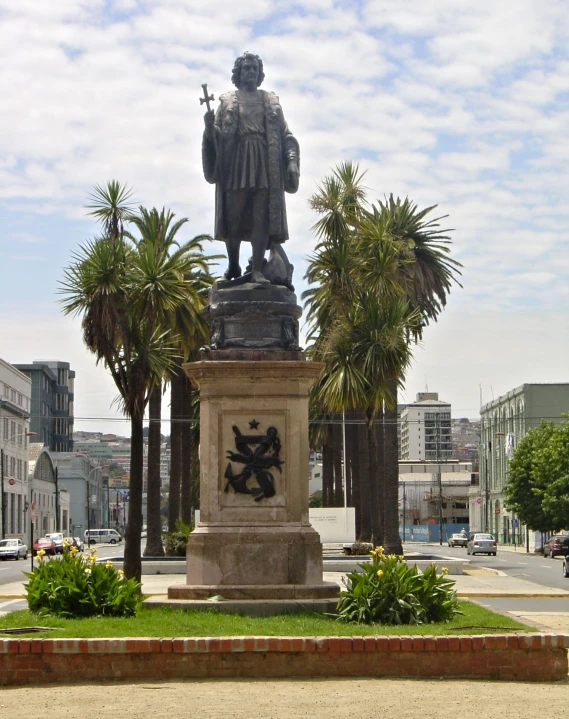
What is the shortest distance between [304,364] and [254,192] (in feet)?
8.70

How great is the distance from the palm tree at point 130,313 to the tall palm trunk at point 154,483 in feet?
36.0

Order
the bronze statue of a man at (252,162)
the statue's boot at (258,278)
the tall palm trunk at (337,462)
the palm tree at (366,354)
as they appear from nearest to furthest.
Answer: the statue's boot at (258,278)
the bronze statue of a man at (252,162)
the palm tree at (366,354)
the tall palm trunk at (337,462)

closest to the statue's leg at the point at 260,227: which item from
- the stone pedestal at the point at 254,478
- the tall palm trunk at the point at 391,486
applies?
the stone pedestal at the point at 254,478

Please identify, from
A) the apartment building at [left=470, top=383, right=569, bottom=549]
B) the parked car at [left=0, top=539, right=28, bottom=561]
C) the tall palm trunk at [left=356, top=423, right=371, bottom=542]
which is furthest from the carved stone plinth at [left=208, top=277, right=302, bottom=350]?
the apartment building at [left=470, top=383, right=569, bottom=549]

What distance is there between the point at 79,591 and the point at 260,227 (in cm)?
533

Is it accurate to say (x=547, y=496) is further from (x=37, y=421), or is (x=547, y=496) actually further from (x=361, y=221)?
(x=37, y=421)

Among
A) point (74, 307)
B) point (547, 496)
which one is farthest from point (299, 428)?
point (547, 496)

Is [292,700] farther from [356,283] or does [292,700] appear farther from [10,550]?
[10,550]

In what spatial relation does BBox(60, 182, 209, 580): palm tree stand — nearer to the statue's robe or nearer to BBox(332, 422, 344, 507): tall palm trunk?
the statue's robe

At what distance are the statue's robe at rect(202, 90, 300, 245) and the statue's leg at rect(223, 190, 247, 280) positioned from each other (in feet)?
0.32

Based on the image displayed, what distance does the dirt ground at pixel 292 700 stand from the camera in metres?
9.85

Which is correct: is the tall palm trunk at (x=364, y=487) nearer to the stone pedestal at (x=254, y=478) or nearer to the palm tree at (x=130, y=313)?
the palm tree at (x=130, y=313)

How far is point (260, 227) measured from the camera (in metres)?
16.1

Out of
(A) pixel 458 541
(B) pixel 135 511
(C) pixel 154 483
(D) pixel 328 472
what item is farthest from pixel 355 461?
(A) pixel 458 541
